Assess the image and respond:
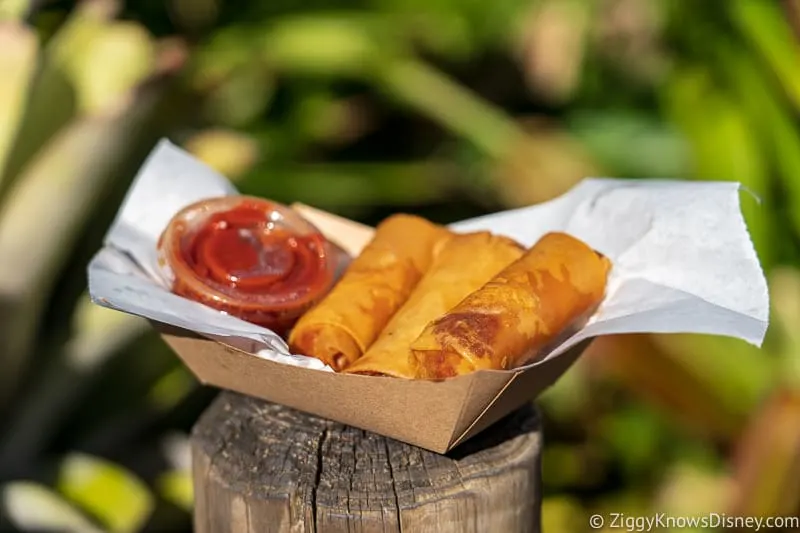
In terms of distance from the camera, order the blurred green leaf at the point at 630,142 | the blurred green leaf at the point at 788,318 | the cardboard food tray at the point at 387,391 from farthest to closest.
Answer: the blurred green leaf at the point at 630,142 < the blurred green leaf at the point at 788,318 < the cardboard food tray at the point at 387,391

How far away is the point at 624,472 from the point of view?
2648 mm

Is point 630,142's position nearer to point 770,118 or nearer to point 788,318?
point 770,118

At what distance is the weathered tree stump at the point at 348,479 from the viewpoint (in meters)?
0.99

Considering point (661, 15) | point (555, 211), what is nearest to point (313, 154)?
point (661, 15)

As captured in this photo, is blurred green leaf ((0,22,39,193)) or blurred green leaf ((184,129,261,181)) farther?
blurred green leaf ((184,129,261,181))

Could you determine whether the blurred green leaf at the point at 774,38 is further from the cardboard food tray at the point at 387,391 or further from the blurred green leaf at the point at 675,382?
the cardboard food tray at the point at 387,391

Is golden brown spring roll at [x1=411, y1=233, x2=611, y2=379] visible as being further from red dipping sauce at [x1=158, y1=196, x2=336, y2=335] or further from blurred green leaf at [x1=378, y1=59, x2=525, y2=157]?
blurred green leaf at [x1=378, y1=59, x2=525, y2=157]

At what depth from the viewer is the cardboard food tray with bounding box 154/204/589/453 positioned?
3.11ft

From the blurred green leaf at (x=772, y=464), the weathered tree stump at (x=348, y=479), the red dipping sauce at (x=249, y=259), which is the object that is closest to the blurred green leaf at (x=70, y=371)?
the red dipping sauce at (x=249, y=259)

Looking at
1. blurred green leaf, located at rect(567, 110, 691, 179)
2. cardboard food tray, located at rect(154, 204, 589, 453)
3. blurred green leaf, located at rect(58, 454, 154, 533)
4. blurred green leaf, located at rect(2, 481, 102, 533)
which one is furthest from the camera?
blurred green leaf, located at rect(567, 110, 691, 179)

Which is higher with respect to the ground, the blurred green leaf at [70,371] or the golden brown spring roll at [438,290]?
the golden brown spring roll at [438,290]

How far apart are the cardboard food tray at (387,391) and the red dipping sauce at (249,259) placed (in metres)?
0.07

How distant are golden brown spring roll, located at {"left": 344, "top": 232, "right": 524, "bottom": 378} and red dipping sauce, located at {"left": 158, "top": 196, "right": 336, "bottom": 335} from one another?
0.43ft

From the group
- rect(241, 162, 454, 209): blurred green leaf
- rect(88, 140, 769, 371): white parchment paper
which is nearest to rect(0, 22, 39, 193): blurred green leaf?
rect(88, 140, 769, 371): white parchment paper
